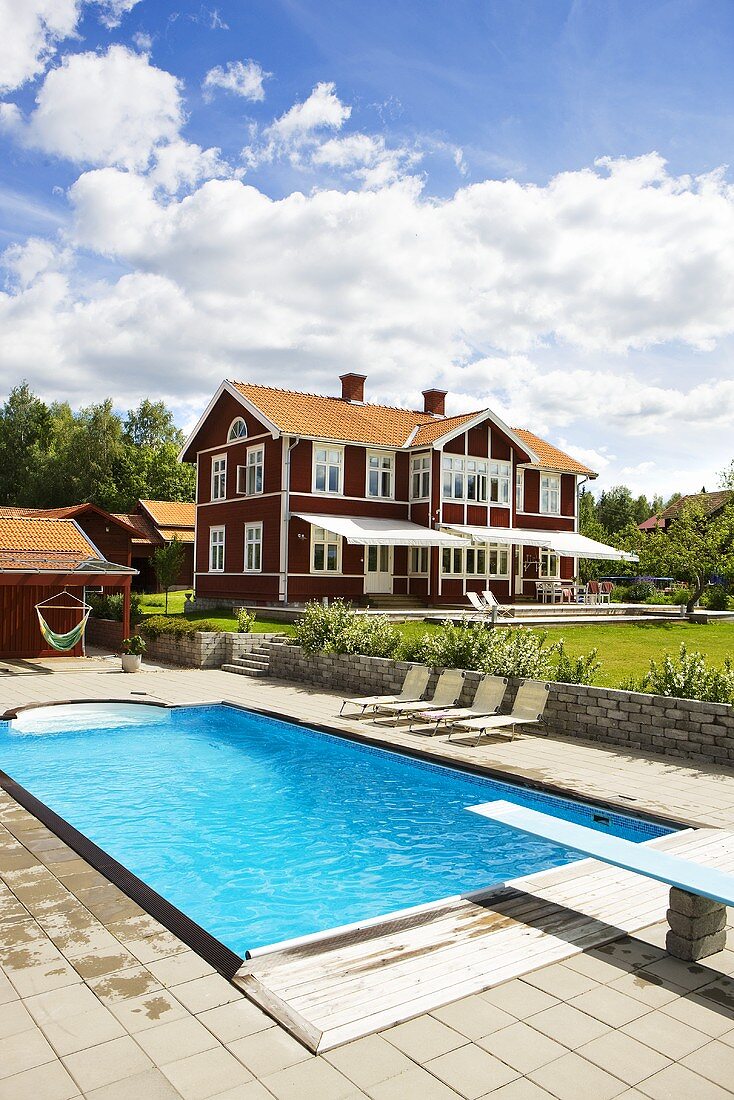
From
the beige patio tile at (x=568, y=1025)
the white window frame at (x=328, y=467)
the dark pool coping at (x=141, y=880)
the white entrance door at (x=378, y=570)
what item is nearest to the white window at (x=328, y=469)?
the white window frame at (x=328, y=467)

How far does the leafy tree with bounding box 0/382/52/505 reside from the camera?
54.8 meters

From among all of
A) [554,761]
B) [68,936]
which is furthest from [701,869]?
[554,761]

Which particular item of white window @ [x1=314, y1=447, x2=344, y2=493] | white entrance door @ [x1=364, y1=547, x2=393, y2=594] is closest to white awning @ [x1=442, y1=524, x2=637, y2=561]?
white entrance door @ [x1=364, y1=547, x2=393, y2=594]

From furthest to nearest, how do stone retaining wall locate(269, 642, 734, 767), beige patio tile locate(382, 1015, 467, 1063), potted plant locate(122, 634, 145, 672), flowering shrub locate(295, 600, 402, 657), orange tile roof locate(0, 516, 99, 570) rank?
orange tile roof locate(0, 516, 99, 570), potted plant locate(122, 634, 145, 672), flowering shrub locate(295, 600, 402, 657), stone retaining wall locate(269, 642, 734, 767), beige patio tile locate(382, 1015, 467, 1063)

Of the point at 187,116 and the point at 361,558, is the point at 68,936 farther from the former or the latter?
the point at 361,558

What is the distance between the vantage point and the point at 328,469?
2794 cm

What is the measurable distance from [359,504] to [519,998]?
24.8m

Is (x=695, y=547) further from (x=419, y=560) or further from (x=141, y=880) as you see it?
(x=141, y=880)

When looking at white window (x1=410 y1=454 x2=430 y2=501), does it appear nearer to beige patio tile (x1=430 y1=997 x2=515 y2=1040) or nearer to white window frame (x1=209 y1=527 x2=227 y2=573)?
white window frame (x1=209 y1=527 x2=227 y2=573)

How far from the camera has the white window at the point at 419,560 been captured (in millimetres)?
29047

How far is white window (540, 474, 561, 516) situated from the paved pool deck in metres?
29.3

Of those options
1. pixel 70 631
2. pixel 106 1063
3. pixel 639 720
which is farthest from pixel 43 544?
pixel 106 1063

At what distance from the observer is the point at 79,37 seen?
38.9ft

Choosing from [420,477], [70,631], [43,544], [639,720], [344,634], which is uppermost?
[420,477]
